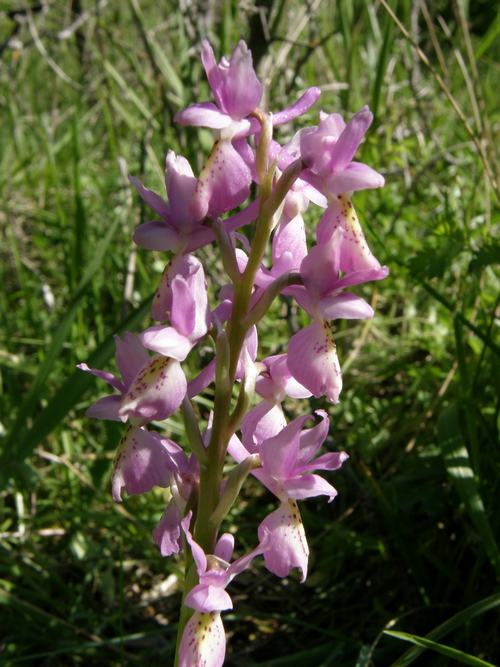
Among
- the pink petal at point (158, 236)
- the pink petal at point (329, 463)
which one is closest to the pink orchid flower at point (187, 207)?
the pink petal at point (158, 236)

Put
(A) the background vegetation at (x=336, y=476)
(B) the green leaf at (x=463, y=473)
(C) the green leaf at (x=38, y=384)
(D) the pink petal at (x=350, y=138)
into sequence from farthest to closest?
1. (C) the green leaf at (x=38, y=384)
2. (A) the background vegetation at (x=336, y=476)
3. (B) the green leaf at (x=463, y=473)
4. (D) the pink petal at (x=350, y=138)

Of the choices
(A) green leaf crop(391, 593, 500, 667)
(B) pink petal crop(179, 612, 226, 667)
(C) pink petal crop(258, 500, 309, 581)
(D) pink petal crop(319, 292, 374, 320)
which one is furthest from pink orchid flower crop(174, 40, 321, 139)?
(A) green leaf crop(391, 593, 500, 667)

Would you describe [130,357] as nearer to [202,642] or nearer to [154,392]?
[154,392]

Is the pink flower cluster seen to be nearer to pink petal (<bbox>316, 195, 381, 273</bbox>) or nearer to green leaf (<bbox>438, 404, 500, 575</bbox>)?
pink petal (<bbox>316, 195, 381, 273</bbox>)

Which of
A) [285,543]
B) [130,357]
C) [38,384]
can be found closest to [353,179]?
[130,357]

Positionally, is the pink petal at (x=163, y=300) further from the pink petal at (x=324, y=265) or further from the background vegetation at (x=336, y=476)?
the background vegetation at (x=336, y=476)

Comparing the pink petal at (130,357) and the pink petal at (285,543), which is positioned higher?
the pink petal at (130,357)

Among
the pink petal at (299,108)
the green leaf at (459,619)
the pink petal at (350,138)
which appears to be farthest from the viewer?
the green leaf at (459,619)
